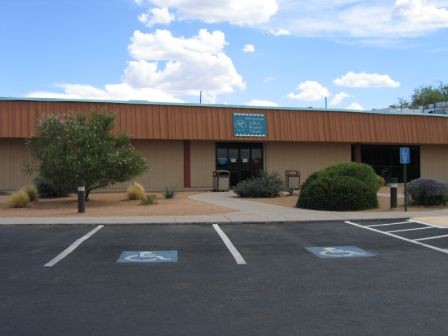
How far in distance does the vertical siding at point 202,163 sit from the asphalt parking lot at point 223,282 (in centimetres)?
1697

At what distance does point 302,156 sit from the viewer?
32.6 meters

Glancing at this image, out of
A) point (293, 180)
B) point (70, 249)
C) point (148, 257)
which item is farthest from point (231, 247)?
point (293, 180)

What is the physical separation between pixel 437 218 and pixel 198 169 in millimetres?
16430

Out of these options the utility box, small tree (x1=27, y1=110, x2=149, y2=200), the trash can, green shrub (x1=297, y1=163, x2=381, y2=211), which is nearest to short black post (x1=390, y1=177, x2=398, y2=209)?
green shrub (x1=297, y1=163, x2=381, y2=211)

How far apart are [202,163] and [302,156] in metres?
5.94

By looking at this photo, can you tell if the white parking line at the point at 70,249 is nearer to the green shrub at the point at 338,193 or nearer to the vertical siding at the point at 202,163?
the green shrub at the point at 338,193

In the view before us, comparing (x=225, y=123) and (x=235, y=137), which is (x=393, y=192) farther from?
(x=225, y=123)

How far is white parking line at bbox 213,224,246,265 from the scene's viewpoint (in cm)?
974

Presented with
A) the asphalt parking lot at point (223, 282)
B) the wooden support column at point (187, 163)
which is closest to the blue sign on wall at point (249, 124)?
the wooden support column at point (187, 163)

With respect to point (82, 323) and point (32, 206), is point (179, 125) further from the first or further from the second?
point (82, 323)

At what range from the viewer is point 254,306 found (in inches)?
262

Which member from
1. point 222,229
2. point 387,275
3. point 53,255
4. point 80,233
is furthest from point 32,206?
point 387,275

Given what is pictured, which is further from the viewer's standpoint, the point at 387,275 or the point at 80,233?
the point at 80,233

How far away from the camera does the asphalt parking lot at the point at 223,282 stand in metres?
5.95
